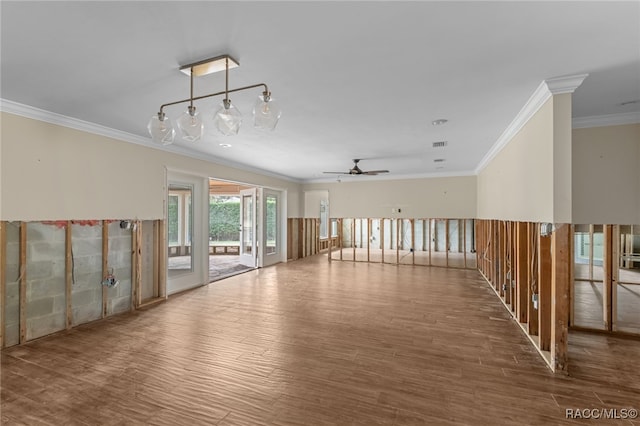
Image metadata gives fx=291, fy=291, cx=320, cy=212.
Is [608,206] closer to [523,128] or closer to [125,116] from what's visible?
[523,128]

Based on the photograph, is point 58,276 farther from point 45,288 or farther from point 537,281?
point 537,281

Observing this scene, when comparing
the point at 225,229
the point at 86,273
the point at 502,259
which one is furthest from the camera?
the point at 225,229

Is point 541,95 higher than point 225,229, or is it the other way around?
point 541,95

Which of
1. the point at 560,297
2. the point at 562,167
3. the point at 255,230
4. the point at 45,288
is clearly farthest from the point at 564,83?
the point at 255,230

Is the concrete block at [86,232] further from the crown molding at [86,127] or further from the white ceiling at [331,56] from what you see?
the white ceiling at [331,56]

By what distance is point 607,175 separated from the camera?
129 inches

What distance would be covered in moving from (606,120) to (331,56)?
11.2ft

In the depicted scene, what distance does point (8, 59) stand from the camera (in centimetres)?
216

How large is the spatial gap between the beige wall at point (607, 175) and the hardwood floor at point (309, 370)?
143 centimetres

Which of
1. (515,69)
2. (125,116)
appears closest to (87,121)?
(125,116)

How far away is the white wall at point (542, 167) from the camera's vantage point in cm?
249

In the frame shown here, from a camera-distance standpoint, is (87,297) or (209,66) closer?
(209,66)

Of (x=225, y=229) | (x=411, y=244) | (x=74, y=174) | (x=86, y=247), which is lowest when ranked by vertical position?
(x=411, y=244)

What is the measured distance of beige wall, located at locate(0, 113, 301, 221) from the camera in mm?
3094
